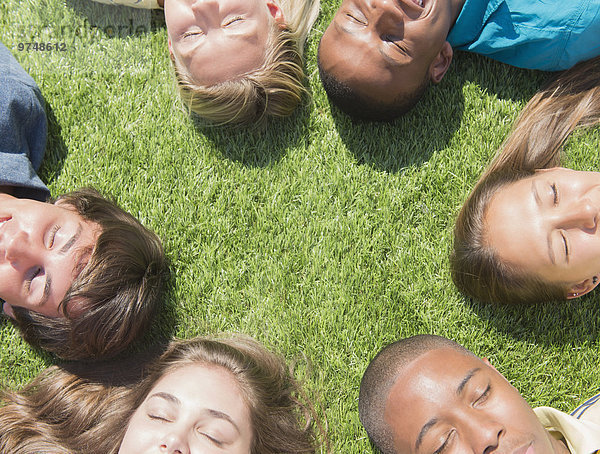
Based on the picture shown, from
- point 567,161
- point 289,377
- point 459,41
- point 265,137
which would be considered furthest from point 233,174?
point 567,161

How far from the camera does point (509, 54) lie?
2.89 meters

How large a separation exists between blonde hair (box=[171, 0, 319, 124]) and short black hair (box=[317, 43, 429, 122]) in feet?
0.64

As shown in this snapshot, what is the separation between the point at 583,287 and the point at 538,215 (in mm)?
533

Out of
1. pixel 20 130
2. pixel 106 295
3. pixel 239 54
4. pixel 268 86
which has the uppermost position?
pixel 239 54

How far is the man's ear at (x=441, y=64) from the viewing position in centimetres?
283

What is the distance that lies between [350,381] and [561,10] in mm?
2318

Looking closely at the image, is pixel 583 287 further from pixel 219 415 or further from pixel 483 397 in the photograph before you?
pixel 219 415

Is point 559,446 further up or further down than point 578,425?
further down

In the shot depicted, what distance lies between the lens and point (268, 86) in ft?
9.50

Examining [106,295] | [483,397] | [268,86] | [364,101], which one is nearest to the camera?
[483,397]

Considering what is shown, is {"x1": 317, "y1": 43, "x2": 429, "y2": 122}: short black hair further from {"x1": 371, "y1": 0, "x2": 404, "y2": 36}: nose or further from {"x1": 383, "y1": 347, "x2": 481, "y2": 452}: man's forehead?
{"x1": 383, "y1": 347, "x2": 481, "y2": 452}: man's forehead

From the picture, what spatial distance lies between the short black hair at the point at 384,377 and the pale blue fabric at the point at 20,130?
216cm

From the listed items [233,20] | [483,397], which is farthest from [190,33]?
[483,397]

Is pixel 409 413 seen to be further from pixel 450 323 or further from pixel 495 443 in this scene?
pixel 450 323
